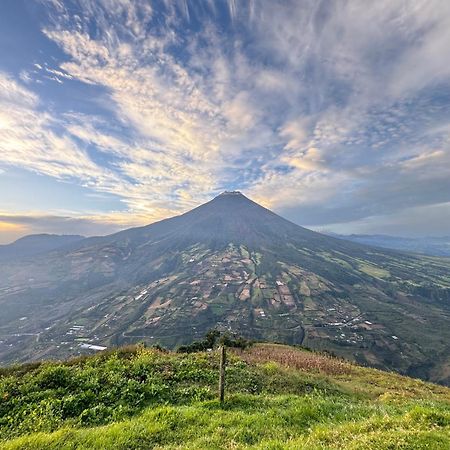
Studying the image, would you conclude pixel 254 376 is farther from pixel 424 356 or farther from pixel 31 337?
pixel 31 337

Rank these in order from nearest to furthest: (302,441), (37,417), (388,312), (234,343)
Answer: (302,441) → (37,417) → (234,343) → (388,312)

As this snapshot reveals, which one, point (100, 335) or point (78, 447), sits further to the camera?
point (100, 335)

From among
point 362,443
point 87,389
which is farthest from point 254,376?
point 362,443

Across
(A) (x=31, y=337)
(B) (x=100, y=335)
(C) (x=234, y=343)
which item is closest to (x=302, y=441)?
(C) (x=234, y=343)

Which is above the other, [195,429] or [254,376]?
[195,429]

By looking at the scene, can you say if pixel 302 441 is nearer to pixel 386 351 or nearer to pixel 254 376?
pixel 254 376

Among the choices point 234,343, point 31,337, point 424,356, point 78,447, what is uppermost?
point 78,447

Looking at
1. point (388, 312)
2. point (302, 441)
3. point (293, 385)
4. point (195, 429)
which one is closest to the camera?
point (302, 441)
